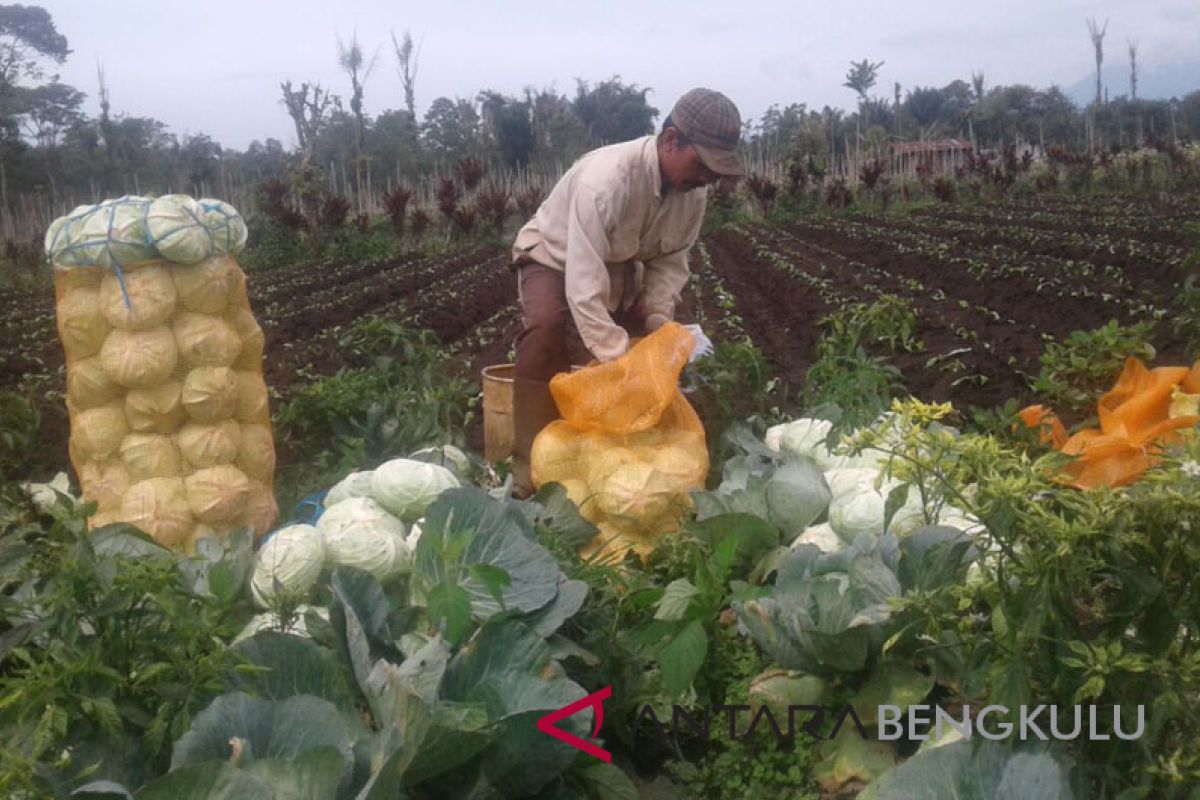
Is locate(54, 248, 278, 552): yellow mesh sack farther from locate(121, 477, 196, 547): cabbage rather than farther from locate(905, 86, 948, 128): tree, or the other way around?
locate(905, 86, 948, 128): tree

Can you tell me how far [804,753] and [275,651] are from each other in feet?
3.40

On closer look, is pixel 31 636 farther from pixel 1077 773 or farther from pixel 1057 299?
pixel 1057 299

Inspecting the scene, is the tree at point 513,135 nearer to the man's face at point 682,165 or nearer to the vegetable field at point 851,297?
the vegetable field at point 851,297

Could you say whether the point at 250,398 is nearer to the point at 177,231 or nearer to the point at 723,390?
the point at 177,231

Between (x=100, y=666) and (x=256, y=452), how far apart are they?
1676 millimetres

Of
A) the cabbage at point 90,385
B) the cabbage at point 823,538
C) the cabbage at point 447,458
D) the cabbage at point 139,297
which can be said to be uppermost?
the cabbage at point 139,297

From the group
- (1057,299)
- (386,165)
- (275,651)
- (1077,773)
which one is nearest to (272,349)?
(1057,299)

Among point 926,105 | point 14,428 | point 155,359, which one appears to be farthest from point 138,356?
point 926,105

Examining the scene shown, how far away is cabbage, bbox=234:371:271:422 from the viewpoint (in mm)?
3182

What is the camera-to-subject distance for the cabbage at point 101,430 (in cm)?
301

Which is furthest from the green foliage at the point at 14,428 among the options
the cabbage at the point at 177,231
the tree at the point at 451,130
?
the tree at the point at 451,130

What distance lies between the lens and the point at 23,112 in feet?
81.5

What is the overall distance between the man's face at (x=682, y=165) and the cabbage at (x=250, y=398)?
1.46 m

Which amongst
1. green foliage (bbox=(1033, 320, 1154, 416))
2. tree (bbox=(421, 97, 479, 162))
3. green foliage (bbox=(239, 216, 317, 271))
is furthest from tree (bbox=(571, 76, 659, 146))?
green foliage (bbox=(1033, 320, 1154, 416))
